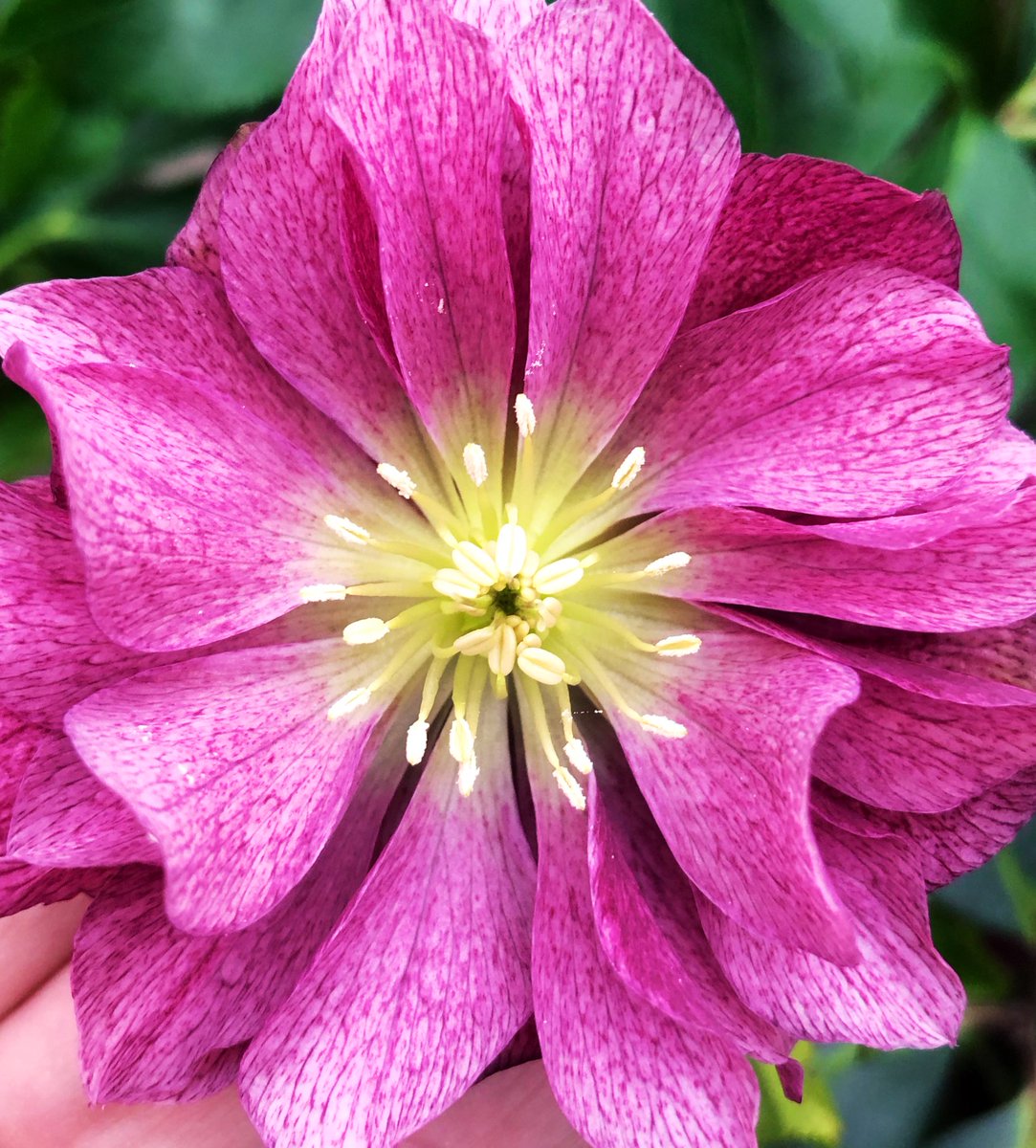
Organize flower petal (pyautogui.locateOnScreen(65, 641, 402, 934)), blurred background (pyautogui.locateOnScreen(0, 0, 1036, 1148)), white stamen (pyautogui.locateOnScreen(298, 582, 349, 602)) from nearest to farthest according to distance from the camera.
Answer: flower petal (pyautogui.locateOnScreen(65, 641, 402, 934)) < white stamen (pyautogui.locateOnScreen(298, 582, 349, 602)) < blurred background (pyautogui.locateOnScreen(0, 0, 1036, 1148))

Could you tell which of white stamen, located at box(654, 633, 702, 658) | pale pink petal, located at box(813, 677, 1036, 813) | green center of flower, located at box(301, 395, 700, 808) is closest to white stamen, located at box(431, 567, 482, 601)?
green center of flower, located at box(301, 395, 700, 808)

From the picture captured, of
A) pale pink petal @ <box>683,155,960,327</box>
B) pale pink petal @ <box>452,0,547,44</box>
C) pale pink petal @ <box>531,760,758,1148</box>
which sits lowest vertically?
pale pink petal @ <box>531,760,758,1148</box>

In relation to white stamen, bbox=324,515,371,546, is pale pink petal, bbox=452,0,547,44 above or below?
above

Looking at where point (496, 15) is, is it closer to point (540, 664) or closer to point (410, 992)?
point (540, 664)

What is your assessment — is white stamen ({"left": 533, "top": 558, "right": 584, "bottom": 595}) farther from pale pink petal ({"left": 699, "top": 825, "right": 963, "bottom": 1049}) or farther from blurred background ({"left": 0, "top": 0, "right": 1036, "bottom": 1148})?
blurred background ({"left": 0, "top": 0, "right": 1036, "bottom": 1148})

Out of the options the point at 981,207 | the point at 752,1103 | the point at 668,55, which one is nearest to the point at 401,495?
the point at 668,55

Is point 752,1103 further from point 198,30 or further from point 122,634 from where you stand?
Answer: point 198,30
